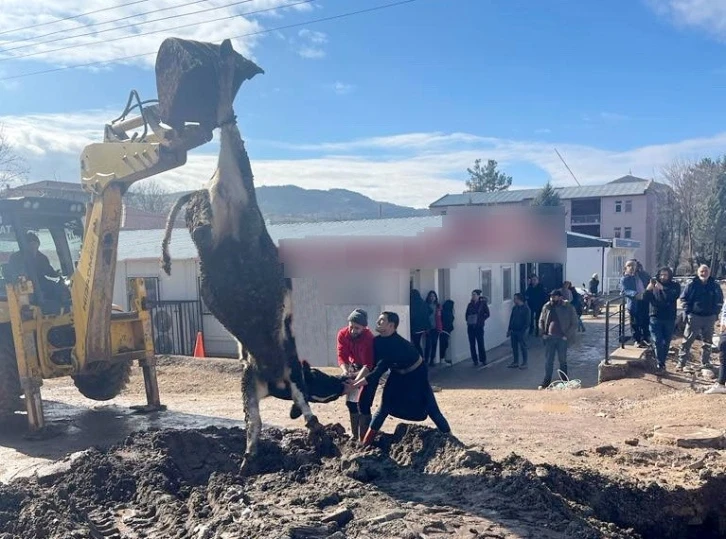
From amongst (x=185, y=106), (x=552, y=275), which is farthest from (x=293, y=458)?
(x=552, y=275)

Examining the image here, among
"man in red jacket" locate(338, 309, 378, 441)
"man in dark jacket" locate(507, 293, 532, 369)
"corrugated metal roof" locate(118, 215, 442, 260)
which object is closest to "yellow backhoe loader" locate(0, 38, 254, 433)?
"corrugated metal roof" locate(118, 215, 442, 260)

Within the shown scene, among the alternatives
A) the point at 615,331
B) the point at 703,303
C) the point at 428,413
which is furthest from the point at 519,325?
the point at 428,413

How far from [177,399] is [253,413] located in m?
6.69

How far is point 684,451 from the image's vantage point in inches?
287

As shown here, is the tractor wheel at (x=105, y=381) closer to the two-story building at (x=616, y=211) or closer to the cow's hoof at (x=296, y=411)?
the cow's hoof at (x=296, y=411)

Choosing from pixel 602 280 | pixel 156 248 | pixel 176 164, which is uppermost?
pixel 176 164

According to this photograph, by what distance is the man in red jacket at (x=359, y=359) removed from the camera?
7180 mm

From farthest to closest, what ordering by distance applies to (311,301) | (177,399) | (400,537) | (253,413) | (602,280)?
(602,280), (311,301), (177,399), (253,413), (400,537)

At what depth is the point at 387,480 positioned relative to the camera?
17.8 feet

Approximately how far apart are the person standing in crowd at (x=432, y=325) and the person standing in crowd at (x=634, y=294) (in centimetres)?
388

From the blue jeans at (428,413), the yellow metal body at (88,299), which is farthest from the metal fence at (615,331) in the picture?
the yellow metal body at (88,299)

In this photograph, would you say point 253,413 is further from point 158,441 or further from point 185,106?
point 185,106

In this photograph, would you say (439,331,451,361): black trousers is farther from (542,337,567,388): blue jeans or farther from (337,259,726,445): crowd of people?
(542,337,567,388): blue jeans

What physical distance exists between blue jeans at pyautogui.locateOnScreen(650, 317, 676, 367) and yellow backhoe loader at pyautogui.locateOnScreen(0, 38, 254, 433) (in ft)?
28.2
